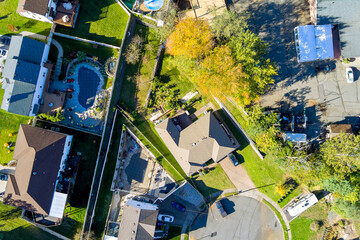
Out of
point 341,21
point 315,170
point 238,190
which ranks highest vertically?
point 341,21

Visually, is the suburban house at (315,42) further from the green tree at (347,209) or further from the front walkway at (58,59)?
the front walkway at (58,59)

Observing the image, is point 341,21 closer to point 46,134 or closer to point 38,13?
point 38,13

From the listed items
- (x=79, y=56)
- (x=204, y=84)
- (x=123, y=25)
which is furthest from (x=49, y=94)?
(x=204, y=84)

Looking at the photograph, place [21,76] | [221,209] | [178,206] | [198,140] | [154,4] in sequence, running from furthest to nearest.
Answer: [178,206]
[221,209]
[198,140]
[154,4]
[21,76]

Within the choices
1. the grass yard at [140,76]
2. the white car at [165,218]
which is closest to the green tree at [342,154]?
the white car at [165,218]

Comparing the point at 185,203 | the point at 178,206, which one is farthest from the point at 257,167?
the point at 178,206

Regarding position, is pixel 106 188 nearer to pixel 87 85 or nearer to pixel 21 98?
pixel 87 85
